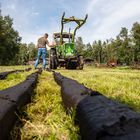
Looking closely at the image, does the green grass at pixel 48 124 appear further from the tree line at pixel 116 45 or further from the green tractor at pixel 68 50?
the tree line at pixel 116 45

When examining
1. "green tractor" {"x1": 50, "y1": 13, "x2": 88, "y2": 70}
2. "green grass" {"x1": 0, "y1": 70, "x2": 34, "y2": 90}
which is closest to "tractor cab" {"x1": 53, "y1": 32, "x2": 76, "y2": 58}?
"green tractor" {"x1": 50, "y1": 13, "x2": 88, "y2": 70}

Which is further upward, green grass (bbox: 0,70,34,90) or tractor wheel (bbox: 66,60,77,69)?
green grass (bbox: 0,70,34,90)

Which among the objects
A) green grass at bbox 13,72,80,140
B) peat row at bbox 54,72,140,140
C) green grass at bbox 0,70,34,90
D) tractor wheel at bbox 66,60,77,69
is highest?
peat row at bbox 54,72,140,140

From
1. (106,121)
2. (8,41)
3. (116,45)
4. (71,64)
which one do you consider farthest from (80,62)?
(116,45)

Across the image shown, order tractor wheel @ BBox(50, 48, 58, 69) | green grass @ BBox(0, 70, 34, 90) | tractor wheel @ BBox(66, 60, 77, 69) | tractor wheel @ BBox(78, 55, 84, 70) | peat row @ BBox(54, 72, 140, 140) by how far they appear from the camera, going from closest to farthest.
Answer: peat row @ BBox(54, 72, 140, 140) < green grass @ BBox(0, 70, 34, 90) < tractor wheel @ BBox(50, 48, 58, 69) < tractor wheel @ BBox(78, 55, 84, 70) < tractor wheel @ BBox(66, 60, 77, 69)

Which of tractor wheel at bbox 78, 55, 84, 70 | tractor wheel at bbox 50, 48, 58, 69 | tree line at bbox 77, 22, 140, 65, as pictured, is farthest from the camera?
tree line at bbox 77, 22, 140, 65

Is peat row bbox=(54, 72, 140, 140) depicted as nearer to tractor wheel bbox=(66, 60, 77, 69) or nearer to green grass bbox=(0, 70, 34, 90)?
green grass bbox=(0, 70, 34, 90)

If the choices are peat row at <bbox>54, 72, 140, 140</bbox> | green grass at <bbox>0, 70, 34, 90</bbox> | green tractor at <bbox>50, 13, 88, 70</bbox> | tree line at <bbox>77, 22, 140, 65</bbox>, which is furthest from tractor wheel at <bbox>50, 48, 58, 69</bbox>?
tree line at <bbox>77, 22, 140, 65</bbox>

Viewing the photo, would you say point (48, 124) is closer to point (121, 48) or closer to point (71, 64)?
point (71, 64)

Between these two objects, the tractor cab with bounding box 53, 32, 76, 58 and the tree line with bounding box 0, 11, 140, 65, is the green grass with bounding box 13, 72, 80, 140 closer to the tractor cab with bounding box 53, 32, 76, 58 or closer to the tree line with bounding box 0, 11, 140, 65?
the tractor cab with bounding box 53, 32, 76, 58

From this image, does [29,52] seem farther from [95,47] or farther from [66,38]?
[66,38]

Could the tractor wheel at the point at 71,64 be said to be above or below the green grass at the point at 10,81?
below

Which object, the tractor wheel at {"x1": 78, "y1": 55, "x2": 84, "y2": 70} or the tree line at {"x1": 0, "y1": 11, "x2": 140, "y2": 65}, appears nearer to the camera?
the tractor wheel at {"x1": 78, "y1": 55, "x2": 84, "y2": 70}

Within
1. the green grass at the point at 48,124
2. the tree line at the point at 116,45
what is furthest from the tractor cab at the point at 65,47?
the tree line at the point at 116,45
